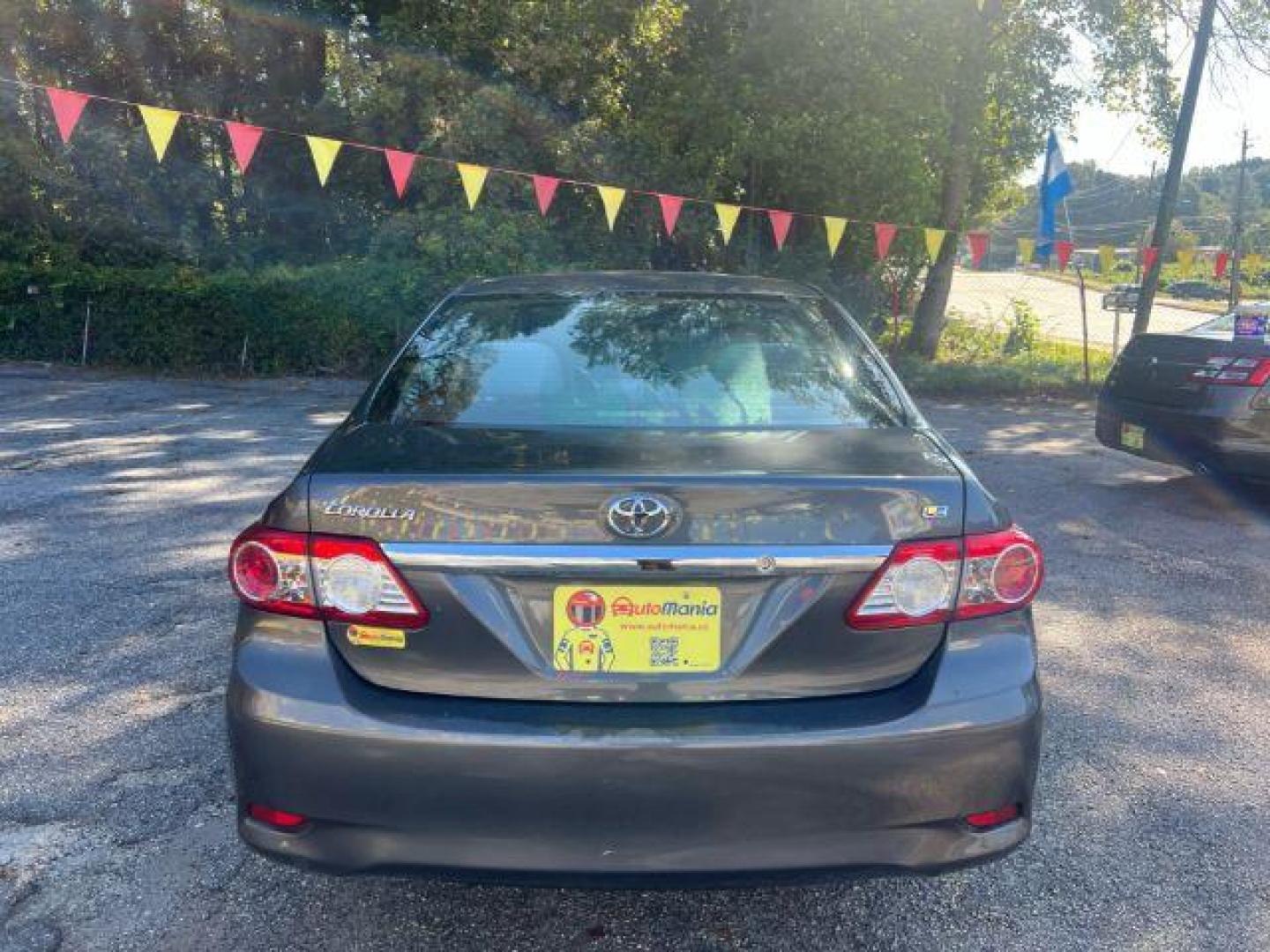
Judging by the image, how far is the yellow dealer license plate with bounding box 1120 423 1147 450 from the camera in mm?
7000

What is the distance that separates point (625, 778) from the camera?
199cm

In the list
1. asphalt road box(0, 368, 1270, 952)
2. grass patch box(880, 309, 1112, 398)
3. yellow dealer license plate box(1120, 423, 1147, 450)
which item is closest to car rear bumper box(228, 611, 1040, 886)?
asphalt road box(0, 368, 1270, 952)

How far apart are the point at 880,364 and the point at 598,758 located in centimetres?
162

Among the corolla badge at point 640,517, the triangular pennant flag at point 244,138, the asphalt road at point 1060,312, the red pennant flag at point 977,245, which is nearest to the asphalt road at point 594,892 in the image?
the corolla badge at point 640,517

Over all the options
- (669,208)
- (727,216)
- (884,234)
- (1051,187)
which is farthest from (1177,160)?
(669,208)

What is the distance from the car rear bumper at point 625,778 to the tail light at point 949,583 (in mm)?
126

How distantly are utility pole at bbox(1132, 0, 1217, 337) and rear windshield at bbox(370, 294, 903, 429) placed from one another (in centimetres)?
1196

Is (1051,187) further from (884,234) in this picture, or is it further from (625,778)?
(625,778)

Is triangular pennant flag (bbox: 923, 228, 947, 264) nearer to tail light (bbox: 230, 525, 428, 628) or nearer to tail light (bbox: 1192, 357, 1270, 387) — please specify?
tail light (bbox: 1192, 357, 1270, 387)

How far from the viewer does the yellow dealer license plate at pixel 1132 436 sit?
7000 millimetres

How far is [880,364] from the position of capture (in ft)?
10.2

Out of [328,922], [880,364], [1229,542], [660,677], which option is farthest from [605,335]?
[1229,542]

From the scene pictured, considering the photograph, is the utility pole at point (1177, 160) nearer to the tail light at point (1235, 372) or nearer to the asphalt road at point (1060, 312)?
the asphalt road at point (1060, 312)

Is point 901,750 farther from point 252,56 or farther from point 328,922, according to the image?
point 252,56
